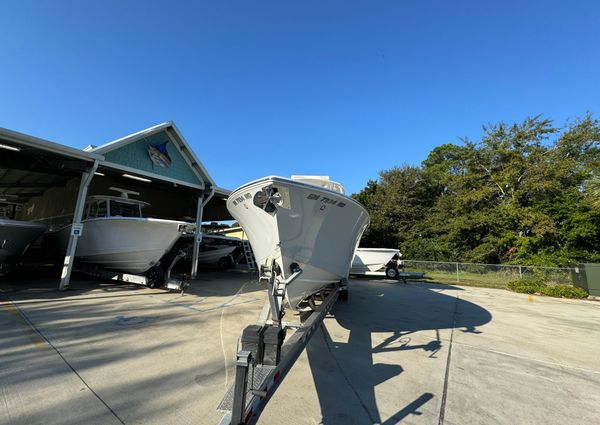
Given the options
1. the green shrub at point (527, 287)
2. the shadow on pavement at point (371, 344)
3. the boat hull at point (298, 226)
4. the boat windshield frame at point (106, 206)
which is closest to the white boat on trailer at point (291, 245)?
the boat hull at point (298, 226)

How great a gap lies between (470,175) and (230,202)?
2559 centimetres

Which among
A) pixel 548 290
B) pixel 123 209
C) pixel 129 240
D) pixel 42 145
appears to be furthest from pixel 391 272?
pixel 42 145

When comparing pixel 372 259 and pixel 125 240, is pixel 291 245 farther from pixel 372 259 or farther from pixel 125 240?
pixel 372 259

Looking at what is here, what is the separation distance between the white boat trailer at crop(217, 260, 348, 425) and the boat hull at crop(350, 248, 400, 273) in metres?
12.2

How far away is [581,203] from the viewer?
65.3 ft

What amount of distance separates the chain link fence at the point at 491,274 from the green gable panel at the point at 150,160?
14783mm

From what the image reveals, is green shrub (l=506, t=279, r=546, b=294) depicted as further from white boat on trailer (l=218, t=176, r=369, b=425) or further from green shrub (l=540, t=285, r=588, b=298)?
white boat on trailer (l=218, t=176, r=369, b=425)

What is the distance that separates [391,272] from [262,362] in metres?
14.9

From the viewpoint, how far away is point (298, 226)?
14.6ft

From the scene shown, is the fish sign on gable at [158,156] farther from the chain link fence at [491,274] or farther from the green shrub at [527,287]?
the green shrub at [527,287]

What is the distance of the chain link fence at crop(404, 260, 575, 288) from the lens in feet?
50.6

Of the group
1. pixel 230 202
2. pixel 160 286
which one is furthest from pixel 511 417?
pixel 160 286

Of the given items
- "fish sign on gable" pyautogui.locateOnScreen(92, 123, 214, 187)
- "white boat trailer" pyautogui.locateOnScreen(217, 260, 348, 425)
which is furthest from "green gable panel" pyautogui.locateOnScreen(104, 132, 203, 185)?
"white boat trailer" pyautogui.locateOnScreen(217, 260, 348, 425)

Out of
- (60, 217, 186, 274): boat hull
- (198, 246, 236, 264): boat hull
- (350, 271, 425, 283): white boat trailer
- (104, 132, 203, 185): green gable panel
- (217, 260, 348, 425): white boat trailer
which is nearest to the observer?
(217, 260, 348, 425): white boat trailer
